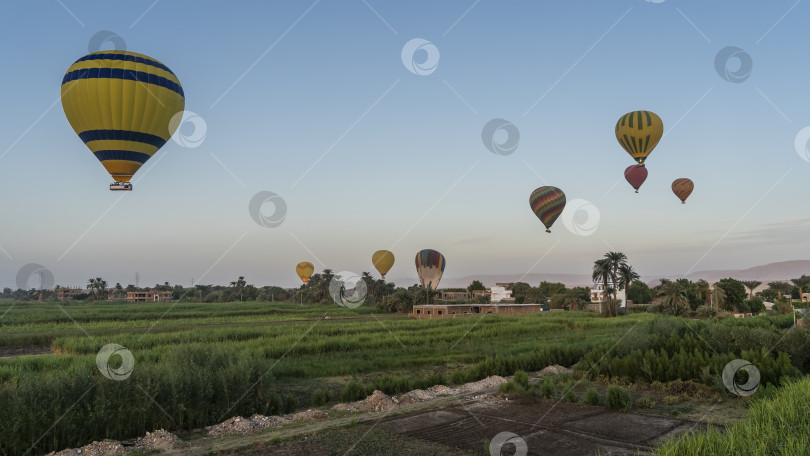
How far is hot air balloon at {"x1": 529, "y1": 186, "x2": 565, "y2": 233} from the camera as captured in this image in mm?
43219

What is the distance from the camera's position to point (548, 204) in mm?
43344

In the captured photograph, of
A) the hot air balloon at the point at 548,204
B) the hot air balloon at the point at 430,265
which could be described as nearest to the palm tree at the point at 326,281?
the hot air balloon at the point at 430,265

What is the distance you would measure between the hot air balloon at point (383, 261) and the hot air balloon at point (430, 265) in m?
10.7

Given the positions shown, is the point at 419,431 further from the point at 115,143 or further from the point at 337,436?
the point at 115,143

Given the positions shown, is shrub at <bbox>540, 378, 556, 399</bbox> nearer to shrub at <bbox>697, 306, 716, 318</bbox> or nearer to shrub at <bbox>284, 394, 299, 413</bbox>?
shrub at <bbox>284, 394, 299, 413</bbox>

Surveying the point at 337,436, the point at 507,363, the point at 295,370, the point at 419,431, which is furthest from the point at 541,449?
the point at 295,370

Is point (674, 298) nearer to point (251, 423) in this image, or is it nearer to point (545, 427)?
point (545, 427)

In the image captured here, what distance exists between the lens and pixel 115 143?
824 inches

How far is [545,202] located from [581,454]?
111 feet

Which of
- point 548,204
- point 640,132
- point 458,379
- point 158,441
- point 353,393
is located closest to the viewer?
point 158,441

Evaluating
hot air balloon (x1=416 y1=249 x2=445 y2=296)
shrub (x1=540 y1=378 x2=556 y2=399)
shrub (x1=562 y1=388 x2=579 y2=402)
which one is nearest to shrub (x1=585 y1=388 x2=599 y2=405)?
shrub (x1=562 y1=388 x2=579 y2=402)

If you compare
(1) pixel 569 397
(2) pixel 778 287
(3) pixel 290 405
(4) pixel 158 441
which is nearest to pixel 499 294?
(2) pixel 778 287

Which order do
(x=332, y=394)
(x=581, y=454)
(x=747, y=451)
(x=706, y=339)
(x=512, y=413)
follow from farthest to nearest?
(x=706, y=339) < (x=332, y=394) < (x=512, y=413) < (x=581, y=454) < (x=747, y=451)

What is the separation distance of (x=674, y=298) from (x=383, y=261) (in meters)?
41.1
